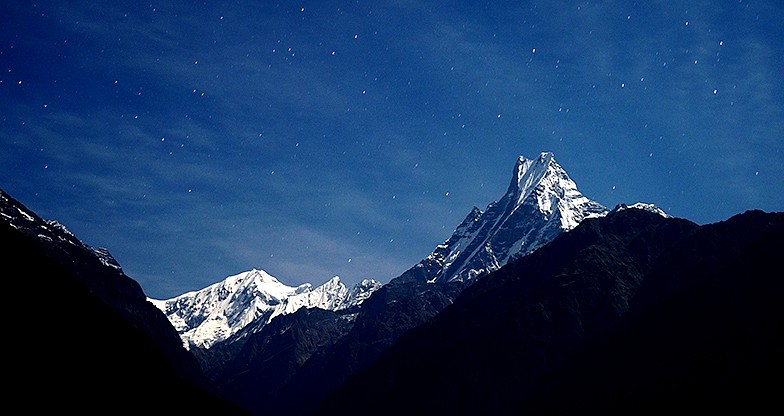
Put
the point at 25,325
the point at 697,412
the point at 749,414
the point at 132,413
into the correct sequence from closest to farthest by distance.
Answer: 1. the point at 132,413
2. the point at 25,325
3. the point at 749,414
4. the point at 697,412

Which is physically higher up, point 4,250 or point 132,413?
point 4,250

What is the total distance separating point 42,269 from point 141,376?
115 ft

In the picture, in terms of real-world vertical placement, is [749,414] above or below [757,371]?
below

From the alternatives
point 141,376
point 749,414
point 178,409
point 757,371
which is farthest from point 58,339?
point 757,371

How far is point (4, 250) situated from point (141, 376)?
126 ft

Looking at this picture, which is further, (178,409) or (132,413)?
(178,409)

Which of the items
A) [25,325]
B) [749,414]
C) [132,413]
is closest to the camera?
[132,413]

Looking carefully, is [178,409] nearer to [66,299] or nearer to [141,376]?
[141,376]

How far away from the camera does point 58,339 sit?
116m

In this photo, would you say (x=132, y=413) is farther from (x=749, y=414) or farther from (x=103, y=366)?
(x=749, y=414)

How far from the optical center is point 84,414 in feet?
318

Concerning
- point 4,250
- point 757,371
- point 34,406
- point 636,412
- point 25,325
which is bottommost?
point 34,406

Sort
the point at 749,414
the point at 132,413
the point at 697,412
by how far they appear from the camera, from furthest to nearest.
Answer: the point at 697,412 → the point at 749,414 → the point at 132,413

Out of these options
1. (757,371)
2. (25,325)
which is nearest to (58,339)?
(25,325)
